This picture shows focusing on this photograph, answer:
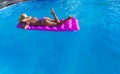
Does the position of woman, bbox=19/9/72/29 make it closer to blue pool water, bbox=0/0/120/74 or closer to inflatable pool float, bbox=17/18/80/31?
inflatable pool float, bbox=17/18/80/31

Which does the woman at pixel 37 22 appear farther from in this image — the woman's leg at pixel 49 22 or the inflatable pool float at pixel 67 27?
the inflatable pool float at pixel 67 27

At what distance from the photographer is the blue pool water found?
9.48 metres

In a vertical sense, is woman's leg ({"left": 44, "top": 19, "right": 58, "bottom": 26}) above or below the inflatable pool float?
above

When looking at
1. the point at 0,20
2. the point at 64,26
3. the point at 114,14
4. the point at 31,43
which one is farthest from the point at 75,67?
the point at 0,20

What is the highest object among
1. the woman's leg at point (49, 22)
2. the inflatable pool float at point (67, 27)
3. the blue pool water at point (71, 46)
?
the woman's leg at point (49, 22)

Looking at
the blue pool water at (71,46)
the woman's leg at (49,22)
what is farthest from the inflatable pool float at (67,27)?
the blue pool water at (71,46)

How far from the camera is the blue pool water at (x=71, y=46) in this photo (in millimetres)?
9484

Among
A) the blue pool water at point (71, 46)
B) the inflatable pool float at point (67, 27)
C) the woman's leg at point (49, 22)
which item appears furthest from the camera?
the woman's leg at point (49, 22)

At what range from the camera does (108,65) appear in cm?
918

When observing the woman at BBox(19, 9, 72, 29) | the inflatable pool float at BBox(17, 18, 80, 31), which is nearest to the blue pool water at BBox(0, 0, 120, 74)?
the inflatable pool float at BBox(17, 18, 80, 31)

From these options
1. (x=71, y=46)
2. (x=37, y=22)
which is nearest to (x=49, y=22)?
(x=37, y=22)

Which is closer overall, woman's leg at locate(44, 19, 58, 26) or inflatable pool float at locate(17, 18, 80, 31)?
inflatable pool float at locate(17, 18, 80, 31)

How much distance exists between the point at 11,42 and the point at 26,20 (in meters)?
1.44

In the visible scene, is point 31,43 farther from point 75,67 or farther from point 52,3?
point 52,3
